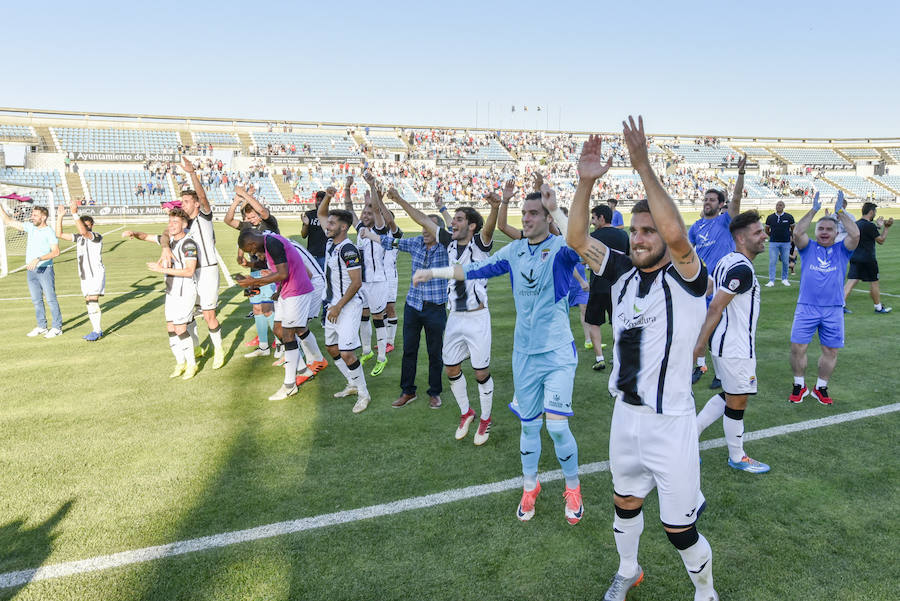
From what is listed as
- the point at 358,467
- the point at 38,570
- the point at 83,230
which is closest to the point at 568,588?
the point at 358,467

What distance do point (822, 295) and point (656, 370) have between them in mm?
4854

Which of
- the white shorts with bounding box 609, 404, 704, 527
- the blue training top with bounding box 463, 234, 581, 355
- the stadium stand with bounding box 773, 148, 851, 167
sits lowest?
the white shorts with bounding box 609, 404, 704, 527

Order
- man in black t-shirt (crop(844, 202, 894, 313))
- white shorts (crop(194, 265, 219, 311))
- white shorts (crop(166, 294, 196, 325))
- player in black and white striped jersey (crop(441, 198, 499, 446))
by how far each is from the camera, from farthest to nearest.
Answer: man in black t-shirt (crop(844, 202, 894, 313)) < white shorts (crop(194, 265, 219, 311)) < white shorts (crop(166, 294, 196, 325)) < player in black and white striped jersey (crop(441, 198, 499, 446))

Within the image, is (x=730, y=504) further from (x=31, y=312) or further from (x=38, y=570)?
(x=31, y=312)

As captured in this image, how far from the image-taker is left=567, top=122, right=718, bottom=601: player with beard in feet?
9.38

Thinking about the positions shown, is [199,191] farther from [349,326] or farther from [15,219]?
[15,219]

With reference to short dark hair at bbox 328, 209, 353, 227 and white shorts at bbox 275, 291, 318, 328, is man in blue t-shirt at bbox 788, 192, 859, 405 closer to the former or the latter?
short dark hair at bbox 328, 209, 353, 227

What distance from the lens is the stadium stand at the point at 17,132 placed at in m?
47.5

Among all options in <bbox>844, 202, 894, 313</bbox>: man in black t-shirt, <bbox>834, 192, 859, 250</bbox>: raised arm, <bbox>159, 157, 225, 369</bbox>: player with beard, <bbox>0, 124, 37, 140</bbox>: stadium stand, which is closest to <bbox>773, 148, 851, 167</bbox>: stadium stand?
<bbox>844, 202, 894, 313</bbox>: man in black t-shirt

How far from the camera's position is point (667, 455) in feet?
9.48

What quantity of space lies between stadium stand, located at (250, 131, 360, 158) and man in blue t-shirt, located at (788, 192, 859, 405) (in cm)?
5548

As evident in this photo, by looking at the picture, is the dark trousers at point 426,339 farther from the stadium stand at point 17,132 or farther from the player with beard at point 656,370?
the stadium stand at point 17,132

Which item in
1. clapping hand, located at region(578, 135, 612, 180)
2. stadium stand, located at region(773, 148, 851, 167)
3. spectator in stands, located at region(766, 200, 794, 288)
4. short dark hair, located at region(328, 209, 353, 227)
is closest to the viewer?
clapping hand, located at region(578, 135, 612, 180)

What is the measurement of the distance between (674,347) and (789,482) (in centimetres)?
301
